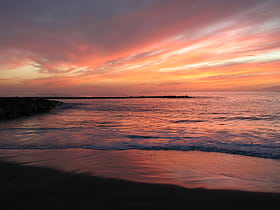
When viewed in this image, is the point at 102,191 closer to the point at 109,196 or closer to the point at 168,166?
the point at 109,196

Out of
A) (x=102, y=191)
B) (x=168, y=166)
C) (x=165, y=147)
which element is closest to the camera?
(x=102, y=191)

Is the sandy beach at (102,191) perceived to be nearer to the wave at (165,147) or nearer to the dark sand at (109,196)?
the dark sand at (109,196)

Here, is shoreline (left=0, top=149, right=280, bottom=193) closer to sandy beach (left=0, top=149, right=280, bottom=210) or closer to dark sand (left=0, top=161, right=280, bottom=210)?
sandy beach (left=0, top=149, right=280, bottom=210)

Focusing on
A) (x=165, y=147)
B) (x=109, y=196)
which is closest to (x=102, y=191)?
(x=109, y=196)

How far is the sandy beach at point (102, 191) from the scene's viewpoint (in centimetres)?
307

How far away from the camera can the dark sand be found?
9.98ft

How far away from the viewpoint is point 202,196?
3.36 meters

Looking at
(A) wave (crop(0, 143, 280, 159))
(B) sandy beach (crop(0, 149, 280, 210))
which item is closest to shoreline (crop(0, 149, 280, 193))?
(B) sandy beach (crop(0, 149, 280, 210))

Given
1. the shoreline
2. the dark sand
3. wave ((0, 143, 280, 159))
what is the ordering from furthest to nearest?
wave ((0, 143, 280, 159)) → the shoreline → the dark sand

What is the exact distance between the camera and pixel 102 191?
138 inches

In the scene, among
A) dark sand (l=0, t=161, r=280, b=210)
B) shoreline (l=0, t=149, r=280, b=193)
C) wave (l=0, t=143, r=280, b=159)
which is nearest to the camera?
dark sand (l=0, t=161, r=280, b=210)

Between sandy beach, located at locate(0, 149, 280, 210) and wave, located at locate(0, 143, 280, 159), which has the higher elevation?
sandy beach, located at locate(0, 149, 280, 210)

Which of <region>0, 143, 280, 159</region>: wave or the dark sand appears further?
<region>0, 143, 280, 159</region>: wave

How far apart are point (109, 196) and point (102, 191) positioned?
243mm
